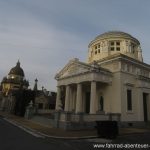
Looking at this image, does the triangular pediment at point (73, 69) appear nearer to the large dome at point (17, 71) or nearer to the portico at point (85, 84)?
the portico at point (85, 84)

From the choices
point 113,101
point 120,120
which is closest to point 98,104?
point 113,101

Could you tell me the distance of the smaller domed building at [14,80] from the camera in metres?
81.3

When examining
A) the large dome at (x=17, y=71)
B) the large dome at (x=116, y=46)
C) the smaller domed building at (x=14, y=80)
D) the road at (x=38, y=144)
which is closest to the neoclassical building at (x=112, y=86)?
the large dome at (x=116, y=46)

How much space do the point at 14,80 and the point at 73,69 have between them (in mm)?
59624

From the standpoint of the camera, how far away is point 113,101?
27.5 m

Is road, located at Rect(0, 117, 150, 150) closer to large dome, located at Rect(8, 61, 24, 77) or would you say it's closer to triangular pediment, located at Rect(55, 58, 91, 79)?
triangular pediment, located at Rect(55, 58, 91, 79)

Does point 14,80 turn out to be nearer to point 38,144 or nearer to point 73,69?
point 73,69

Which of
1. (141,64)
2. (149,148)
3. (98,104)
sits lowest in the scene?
(149,148)

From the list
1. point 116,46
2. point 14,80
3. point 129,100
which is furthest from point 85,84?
point 14,80

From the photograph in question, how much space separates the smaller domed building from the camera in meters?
81.3

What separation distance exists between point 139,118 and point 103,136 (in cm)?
1509

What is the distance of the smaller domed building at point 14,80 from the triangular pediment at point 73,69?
155ft

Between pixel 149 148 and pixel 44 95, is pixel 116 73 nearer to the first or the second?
pixel 149 148

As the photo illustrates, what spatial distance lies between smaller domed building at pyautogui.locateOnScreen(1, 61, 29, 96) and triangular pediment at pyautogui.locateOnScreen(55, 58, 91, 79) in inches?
1855
